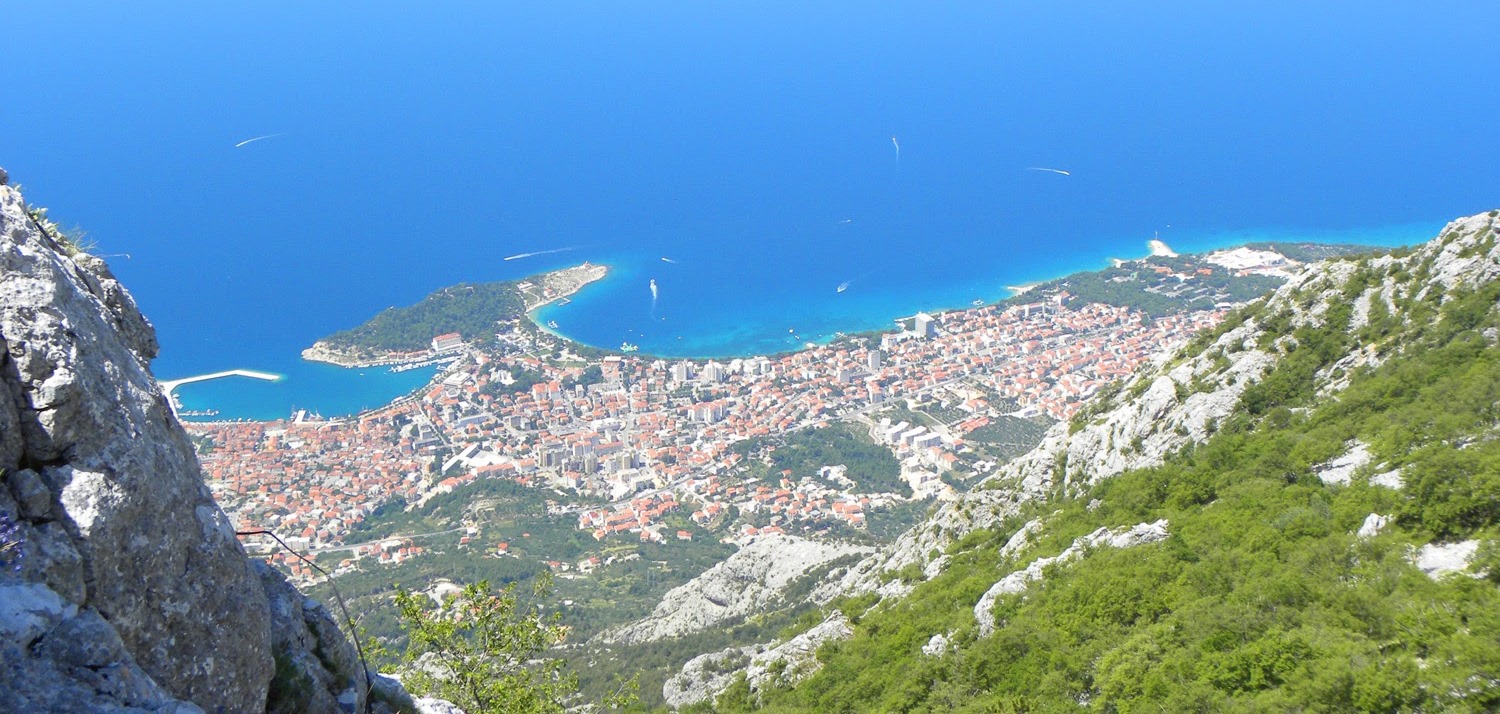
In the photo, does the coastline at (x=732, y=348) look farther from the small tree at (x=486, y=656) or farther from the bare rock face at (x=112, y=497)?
the bare rock face at (x=112, y=497)

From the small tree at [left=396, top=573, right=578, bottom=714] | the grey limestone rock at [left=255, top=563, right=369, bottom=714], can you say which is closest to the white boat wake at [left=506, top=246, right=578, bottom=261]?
the small tree at [left=396, top=573, right=578, bottom=714]

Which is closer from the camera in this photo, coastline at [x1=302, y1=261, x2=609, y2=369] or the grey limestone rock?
the grey limestone rock

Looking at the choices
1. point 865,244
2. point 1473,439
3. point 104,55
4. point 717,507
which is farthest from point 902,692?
point 104,55

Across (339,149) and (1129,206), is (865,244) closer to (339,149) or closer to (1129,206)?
(1129,206)

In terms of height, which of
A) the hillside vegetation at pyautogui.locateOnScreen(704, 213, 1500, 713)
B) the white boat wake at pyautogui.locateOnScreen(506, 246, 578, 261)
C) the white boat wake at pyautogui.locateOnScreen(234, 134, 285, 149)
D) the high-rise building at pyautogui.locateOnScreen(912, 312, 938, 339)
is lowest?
the hillside vegetation at pyautogui.locateOnScreen(704, 213, 1500, 713)

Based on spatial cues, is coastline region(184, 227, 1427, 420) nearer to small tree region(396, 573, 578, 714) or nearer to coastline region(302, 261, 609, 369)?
coastline region(302, 261, 609, 369)

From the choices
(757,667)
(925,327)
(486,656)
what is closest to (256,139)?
(925,327)

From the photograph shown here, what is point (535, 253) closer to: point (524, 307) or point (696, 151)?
point (524, 307)
